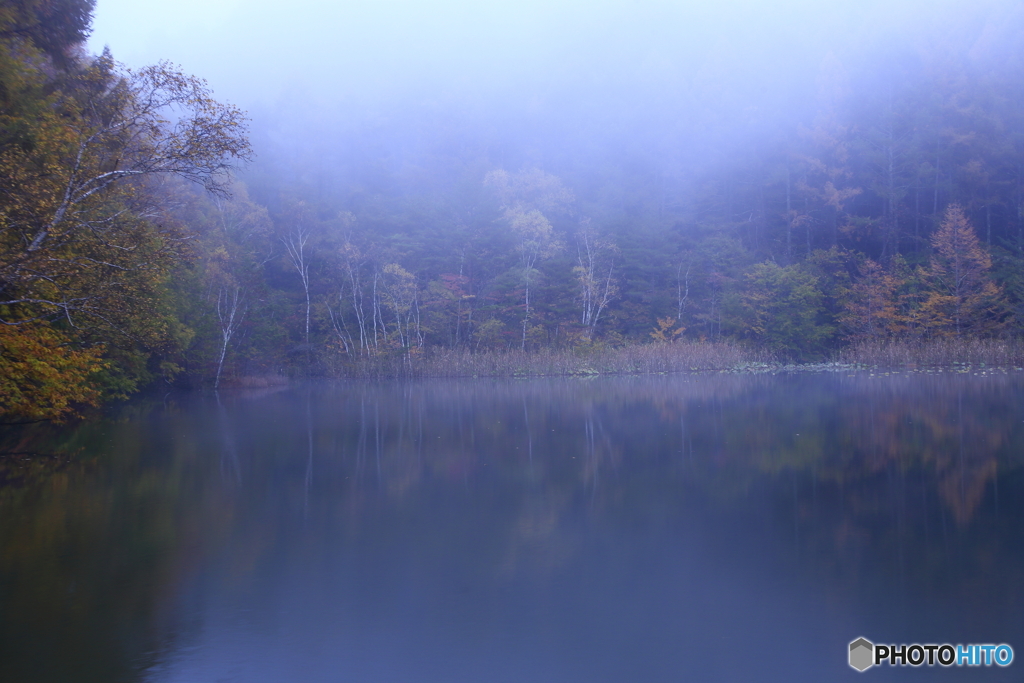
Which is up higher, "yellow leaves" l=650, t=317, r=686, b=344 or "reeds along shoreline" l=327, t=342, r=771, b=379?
"yellow leaves" l=650, t=317, r=686, b=344

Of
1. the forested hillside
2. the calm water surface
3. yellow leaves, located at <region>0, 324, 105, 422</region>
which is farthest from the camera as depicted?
the forested hillside

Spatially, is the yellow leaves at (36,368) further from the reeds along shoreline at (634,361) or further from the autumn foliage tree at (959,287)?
Answer: the autumn foliage tree at (959,287)

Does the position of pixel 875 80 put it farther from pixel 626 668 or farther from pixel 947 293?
pixel 626 668

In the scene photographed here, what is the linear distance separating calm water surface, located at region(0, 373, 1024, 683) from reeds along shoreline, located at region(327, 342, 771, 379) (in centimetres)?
1470

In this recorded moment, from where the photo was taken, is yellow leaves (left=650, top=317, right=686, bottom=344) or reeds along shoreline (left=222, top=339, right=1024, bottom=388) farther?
yellow leaves (left=650, top=317, right=686, bottom=344)

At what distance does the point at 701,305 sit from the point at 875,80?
16.9 meters

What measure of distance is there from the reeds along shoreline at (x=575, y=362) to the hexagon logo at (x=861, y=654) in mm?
21331

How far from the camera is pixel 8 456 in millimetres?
9828

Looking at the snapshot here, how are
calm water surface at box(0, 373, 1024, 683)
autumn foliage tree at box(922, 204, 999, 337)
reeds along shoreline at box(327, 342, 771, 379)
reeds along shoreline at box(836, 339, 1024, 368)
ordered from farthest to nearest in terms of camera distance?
autumn foliage tree at box(922, 204, 999, 337)
reeds along shoreline at box(327, 342, 771, 379)
reeds along shoreline at box(836, 339, 1024, 368)
calm water surface at box(0, 373, 1024, 683)

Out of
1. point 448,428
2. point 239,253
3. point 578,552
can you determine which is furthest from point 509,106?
point 578,552

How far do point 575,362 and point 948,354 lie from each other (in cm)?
1234

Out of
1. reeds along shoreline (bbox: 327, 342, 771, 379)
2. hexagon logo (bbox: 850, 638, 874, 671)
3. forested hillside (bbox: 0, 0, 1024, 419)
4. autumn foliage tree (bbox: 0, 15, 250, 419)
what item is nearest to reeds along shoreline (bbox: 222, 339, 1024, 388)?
reeds along shoreline (bbox: 327, 342, 771, 379)

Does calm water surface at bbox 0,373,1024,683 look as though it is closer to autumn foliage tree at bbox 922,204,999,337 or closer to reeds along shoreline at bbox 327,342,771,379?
reeds along shoreline at bbox 327,342,771,379

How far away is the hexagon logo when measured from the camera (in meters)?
3.31
